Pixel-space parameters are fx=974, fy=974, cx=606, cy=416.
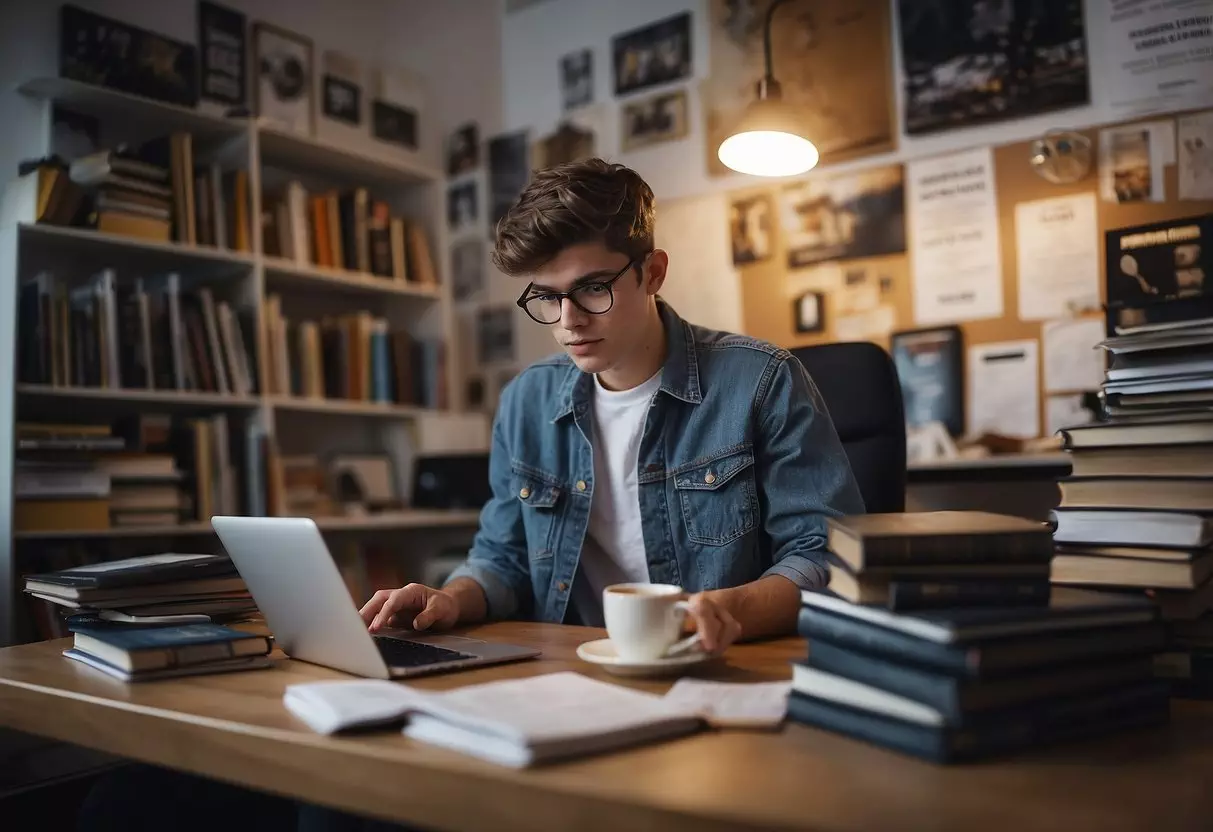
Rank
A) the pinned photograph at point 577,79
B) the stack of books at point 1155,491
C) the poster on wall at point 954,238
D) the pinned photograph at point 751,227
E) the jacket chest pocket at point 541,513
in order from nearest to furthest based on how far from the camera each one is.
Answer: the stack of books at point 1155,491 < the jacket chest pocket at point 541,513 < the poster on wall at point 954,238 < the pinned photograph at point 751,227 < the pinned photograph at point 577,79

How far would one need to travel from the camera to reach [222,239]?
9.29 feet

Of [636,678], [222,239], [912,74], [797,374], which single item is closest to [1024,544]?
[636,678]

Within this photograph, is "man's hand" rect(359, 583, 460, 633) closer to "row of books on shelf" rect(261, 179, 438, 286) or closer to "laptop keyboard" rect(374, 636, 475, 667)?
"laptop keyboard" rect(374, 636, 475, 667)

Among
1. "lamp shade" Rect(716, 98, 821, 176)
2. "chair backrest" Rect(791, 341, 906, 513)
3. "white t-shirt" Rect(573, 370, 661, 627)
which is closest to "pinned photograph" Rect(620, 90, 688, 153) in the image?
"lamp shade" Rect(716, 98, 821, 176)

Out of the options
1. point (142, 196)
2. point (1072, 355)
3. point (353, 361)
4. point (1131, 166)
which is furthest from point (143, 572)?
point (1131, 166)

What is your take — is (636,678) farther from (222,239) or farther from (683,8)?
(683,8)

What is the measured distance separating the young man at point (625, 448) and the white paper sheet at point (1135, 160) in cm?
160

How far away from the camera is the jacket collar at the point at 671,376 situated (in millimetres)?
1435

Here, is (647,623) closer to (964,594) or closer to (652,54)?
(964,594)

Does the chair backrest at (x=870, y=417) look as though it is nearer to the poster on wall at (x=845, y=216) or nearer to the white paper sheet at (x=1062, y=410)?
the white paper sheet at (x=1062, y=410)

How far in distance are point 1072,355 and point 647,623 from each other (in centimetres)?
211

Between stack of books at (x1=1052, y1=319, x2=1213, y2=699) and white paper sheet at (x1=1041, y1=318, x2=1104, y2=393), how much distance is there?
5.73 feet

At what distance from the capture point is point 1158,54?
2.46m

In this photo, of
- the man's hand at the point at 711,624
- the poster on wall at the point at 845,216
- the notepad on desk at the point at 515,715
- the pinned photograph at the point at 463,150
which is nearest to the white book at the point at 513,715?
the notepad on desk at the point at 515,715
